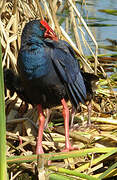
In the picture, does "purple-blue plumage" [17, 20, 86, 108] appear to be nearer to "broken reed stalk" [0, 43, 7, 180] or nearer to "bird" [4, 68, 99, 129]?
"bird" [4, 68, 99, 129]

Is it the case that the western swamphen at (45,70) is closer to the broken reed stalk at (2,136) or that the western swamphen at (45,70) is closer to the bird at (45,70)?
the bird at (45,70)

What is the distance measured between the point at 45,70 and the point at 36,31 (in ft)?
0.90

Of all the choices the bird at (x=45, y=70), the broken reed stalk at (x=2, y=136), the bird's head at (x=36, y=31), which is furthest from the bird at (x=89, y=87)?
the broken reed stalk at (x=2, y=136)

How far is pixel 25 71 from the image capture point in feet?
9.21

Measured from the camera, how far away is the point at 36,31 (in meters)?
2.89

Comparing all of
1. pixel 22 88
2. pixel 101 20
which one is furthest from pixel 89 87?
pixel 101 20

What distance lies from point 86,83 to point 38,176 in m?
1.02

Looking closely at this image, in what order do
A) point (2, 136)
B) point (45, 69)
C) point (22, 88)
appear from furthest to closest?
1. point (22, 88)
2. point (45, 69)
3. point (2, 136)

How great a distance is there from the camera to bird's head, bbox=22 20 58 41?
2868mm

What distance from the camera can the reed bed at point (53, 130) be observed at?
2.67 metres

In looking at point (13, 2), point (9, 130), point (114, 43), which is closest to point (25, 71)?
point (9, 130)

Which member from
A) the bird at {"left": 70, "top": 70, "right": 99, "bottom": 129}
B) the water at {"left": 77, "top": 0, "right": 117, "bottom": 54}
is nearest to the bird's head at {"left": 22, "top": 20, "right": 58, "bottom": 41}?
the bird at {"left": 70, "top": 70, "right": 99, "bottom": 129}

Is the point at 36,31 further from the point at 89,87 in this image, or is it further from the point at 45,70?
the point at 89,87

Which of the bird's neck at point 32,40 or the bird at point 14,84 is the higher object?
the bird's neck at point 32,40
